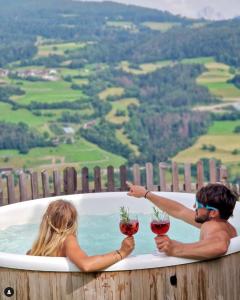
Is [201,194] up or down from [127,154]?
up

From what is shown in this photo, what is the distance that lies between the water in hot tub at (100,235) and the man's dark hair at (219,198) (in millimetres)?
1281

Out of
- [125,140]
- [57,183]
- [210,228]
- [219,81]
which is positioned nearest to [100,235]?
[210,228]

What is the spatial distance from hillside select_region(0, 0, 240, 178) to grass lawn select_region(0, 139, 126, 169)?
31 millimetres

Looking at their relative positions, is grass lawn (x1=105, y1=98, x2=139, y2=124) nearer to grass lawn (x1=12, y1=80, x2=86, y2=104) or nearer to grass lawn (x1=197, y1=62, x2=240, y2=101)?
grass lawn (x1=12, y1=80, x2=86, y2=104)

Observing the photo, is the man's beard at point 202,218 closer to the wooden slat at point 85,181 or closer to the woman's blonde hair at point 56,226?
the woman's blonde hair at point 56,226

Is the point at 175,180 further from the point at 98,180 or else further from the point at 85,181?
the point at 85,181

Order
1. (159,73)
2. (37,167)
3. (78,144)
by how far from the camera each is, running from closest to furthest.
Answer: (37,167), (78,144), (159,73)

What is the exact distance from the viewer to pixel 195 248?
3855mm

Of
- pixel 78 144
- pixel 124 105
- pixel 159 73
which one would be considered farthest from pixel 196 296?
pixel 159 73

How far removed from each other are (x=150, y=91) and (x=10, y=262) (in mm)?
22417

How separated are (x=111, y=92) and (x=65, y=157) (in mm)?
4394

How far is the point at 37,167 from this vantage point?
70.6 ft

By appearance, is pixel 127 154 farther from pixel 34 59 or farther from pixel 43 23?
pixel 43 23

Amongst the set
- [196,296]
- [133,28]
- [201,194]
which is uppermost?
[201,194]
